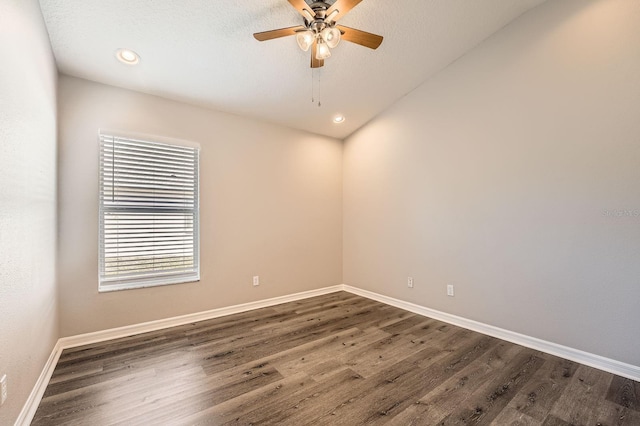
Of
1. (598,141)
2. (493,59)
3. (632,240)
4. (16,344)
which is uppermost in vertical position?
(493,59)

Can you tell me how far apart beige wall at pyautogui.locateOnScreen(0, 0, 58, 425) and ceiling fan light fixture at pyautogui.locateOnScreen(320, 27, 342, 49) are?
1.77m

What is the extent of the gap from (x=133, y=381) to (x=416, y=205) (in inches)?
130

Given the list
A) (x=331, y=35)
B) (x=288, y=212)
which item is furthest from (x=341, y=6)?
(x=288, y=212)

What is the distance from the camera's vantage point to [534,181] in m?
2.63

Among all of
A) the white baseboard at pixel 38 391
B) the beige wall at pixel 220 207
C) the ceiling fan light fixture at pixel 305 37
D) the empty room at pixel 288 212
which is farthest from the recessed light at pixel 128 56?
the white baseboard at pixel 38 391

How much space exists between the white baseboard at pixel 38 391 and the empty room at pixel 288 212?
19 millimetres

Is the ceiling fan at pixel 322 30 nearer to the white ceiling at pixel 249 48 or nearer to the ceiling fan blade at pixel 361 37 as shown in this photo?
the ceiling fan blade at pixel 361 37

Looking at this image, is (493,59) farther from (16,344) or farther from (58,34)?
(16,344)

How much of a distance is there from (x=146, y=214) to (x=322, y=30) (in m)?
2.49

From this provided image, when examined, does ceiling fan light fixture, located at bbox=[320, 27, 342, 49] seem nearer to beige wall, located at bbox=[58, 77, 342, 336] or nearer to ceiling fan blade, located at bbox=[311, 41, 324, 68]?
ceiling fan blade, located at bbox=[311, 41, 324, 68]

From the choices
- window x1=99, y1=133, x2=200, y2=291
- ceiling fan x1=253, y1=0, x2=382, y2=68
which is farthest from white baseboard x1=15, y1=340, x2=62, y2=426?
ceiling fan x1=253, y1=0, x2=382, y2=68

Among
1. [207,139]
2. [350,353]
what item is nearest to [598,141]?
[350,353]

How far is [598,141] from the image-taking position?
2.30m

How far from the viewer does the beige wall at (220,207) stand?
261 centimetres
